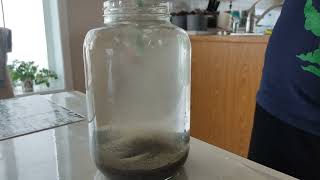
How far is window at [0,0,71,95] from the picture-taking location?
1.99 m

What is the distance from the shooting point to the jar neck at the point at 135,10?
0.40 m

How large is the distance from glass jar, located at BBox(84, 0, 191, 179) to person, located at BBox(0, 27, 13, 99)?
60.4 inches

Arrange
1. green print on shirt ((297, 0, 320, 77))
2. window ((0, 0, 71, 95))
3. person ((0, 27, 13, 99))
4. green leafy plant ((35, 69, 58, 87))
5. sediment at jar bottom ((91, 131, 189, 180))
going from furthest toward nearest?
1. green leafy plant ((35, 69, 58, 87))
2. window ((0, 0, 71, 95))
3. person ((0, 27, 13, 99))
4. green print on shirt ((297, 0, 320, 77))
5. sediment at jar bottom ((91, 131, 189, 180))

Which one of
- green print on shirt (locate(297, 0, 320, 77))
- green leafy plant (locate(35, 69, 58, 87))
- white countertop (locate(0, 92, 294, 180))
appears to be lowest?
green leafy plant (locate(35, 69, 58, 87))

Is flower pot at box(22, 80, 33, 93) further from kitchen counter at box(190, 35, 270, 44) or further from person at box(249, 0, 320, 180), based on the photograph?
person at box(249, 0, 320, 180)

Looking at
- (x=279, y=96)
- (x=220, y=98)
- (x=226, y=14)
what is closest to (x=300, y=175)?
(x=279, y=96)

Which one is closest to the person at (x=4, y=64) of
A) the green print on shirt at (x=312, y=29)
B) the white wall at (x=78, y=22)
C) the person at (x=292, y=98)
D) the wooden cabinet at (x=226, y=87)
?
the white wall at (x=78, y=22)

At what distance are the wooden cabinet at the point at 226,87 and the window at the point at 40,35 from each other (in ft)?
3.14

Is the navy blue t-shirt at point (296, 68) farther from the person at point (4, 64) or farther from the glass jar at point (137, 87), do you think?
the person at point (4, 64)

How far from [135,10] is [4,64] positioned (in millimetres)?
1700

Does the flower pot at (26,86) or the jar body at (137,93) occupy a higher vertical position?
the jar body at (137,93)

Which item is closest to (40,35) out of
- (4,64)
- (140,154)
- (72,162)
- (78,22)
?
(78,22)

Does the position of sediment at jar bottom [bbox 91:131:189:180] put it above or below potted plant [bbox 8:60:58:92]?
above

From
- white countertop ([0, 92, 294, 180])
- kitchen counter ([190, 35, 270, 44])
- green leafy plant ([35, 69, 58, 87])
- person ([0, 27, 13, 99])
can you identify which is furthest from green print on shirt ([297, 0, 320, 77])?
green leafy plant ([35, 69, 58, 87])
